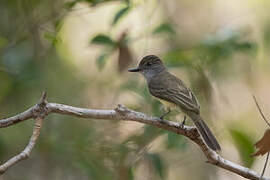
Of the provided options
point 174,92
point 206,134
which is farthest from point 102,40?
point 206,134

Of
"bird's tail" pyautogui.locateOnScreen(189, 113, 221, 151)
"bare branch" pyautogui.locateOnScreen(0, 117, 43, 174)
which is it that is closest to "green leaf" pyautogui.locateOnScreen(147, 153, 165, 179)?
"bird's tail" pyautogui.locateOnScreen(189, 113, 221, 151)

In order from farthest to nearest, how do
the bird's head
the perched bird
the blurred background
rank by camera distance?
the bird's head, the blurred background, the perched bird

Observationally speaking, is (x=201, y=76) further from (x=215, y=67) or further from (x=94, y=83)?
(x=94, y=83)

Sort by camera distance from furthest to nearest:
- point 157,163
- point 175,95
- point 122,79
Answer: point 122,79, point 157,163, point 175,95

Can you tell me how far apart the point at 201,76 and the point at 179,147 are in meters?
0.74

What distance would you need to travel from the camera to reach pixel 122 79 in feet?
22.2

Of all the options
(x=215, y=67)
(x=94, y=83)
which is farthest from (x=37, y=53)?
(x=215, y=67)

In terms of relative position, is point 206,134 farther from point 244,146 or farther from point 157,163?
point 157,163

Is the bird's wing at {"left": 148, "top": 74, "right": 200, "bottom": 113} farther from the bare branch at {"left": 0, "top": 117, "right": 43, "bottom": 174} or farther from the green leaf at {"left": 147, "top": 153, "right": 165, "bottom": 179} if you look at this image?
the bare branch at {"left": 0, "top": 117, "right": 43, "bottom": 174}

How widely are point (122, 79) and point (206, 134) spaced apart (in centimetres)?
263

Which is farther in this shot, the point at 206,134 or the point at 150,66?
the point at 150,66

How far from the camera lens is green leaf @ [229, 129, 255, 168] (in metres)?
4.22

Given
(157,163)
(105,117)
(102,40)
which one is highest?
(105,117)

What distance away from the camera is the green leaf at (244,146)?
422 cm
